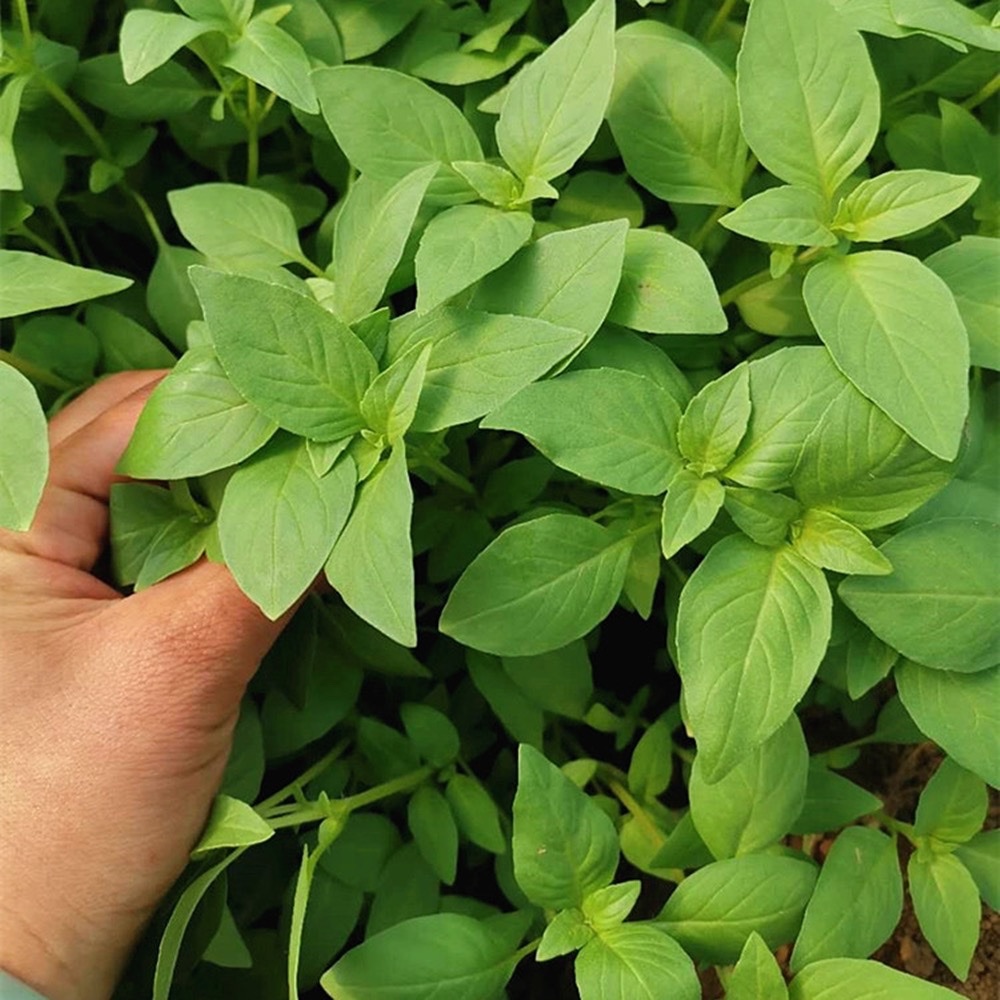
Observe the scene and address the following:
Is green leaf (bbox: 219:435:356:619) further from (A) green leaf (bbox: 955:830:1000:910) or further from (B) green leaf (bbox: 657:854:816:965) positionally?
(A) green leaf (bbox: 955:830:1000:910)

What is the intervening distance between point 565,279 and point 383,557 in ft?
0.70

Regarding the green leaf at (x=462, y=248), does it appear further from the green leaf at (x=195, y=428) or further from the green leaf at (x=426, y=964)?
the green leaf at (x=426, y=964)

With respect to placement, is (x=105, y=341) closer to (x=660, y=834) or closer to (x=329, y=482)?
(x=329, y=482)

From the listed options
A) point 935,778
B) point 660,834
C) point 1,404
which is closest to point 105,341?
point 1,404

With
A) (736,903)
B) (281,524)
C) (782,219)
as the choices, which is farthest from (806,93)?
(736,903)

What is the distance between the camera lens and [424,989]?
755mm

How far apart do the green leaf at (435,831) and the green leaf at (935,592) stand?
1.27 ft

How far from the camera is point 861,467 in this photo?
2.29 ft

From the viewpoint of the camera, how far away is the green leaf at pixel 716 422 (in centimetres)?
70

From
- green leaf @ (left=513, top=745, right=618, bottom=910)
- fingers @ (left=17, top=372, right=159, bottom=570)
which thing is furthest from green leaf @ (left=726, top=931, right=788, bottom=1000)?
fingers @ (left=17, top=372, right=159, bottom=570)

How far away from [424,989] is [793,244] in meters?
0.55

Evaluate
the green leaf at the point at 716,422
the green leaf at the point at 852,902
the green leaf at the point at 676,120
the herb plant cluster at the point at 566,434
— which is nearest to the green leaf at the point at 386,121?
the herb plant cluster at the point at 566,434

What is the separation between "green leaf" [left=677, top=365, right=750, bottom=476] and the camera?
27.5 inches

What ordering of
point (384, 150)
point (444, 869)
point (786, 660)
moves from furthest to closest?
1. point (444, 869)
2. point (384, 150)
3. point (786, 660)
